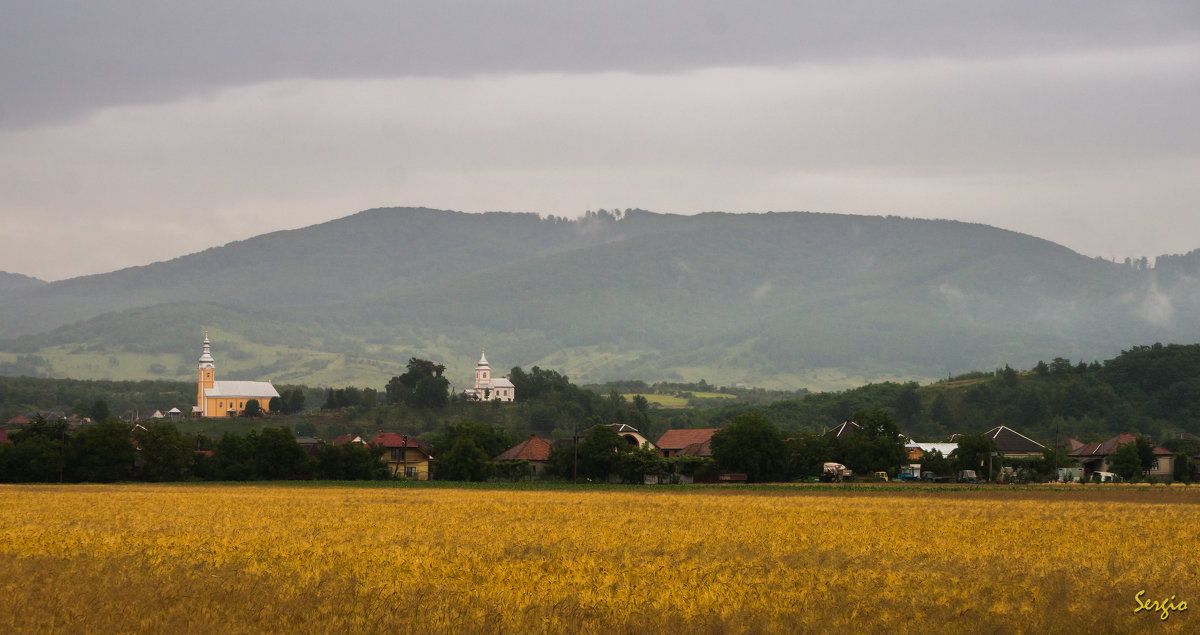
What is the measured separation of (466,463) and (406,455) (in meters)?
27.0

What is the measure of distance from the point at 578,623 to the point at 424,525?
83.0 ft

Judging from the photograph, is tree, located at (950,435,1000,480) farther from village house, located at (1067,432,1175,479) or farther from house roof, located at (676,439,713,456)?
house roof, located at (676,439,713,456)

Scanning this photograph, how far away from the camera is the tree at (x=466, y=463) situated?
11875 cm

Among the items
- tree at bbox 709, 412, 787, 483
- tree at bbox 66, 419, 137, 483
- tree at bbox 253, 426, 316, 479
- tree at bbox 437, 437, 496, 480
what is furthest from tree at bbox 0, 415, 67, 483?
tree at bbox 709, 412, 787, 483

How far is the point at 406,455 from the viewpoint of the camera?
14400 cm

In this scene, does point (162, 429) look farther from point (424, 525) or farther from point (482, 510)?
point (424, 525)

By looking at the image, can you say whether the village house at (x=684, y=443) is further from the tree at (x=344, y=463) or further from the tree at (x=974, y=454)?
the tree at (x=344, y=463)

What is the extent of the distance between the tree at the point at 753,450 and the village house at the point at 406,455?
36.4 meters

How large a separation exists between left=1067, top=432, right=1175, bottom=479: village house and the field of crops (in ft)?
308

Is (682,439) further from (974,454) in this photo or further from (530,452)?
(974,454)

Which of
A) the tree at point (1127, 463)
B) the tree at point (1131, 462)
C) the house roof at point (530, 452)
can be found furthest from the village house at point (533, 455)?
the tree at point (1131, 462)

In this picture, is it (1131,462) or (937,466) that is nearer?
(937,466)

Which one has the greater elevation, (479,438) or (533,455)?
(479,438)

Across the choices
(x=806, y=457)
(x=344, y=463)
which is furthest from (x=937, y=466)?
(x=344, y=463)
